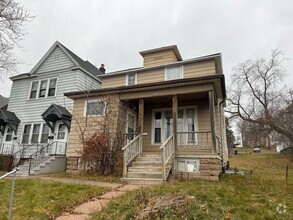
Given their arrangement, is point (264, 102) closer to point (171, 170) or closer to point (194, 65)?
point (194, 65)

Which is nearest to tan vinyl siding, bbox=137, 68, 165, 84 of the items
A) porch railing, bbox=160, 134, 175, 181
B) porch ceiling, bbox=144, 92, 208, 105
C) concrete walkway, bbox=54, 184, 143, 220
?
porch ceiling, bbox=144, 92, 208, 105

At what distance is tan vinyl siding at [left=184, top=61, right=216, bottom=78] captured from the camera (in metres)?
12.2

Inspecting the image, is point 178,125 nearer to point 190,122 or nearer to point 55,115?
point 190,122

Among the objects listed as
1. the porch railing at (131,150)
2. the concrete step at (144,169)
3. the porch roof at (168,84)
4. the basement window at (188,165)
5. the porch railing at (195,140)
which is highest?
the porch roof at (168,84)

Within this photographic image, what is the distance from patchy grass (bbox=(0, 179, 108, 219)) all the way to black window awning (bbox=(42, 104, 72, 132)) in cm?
632

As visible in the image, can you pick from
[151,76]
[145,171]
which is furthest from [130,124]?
[145,171]

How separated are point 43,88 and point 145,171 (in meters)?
11.8

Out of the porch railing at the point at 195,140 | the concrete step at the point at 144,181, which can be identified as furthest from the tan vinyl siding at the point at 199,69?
the concrete step at the point at 144,181

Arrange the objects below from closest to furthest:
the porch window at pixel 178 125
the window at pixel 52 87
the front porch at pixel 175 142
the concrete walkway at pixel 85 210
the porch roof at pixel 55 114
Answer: the concrete walkway at pixel 85 210 < the front porch at pixel 175 142 < the porch window at pixel 178 125 < the porch roof at pixel 55 114 < the window at pixel 52 87

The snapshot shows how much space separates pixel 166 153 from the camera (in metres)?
8.44

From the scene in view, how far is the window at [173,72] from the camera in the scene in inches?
511

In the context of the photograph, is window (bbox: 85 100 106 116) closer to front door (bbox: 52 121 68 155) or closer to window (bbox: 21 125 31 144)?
front door (bbox: 52 121 68 155)

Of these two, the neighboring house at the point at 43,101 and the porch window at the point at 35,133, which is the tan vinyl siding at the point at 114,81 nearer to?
the neighboring house at the point at 43,101

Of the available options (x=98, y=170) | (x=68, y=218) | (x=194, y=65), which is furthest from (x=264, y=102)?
(x=68, y=218)
